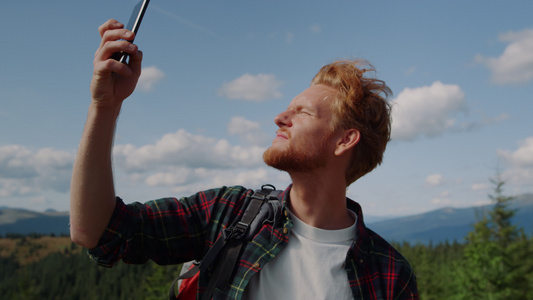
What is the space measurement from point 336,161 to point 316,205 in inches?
15.2

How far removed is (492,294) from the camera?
24.7 meters

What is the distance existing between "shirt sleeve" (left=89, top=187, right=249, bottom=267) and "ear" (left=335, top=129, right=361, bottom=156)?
2.55 ft

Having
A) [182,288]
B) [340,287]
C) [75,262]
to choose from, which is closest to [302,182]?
[340,287]

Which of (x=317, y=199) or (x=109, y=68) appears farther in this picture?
(x=317, y=199)

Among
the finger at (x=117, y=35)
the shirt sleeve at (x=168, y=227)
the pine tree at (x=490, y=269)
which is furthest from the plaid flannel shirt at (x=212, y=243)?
the pine tree at (x=490, y=269)

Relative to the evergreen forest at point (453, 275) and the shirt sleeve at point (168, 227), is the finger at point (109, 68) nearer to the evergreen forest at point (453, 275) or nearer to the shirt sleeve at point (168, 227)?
the shirt sleeve at point (168, 227)

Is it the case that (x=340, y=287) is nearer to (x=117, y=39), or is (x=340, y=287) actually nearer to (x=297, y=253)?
(x=297, y=253)

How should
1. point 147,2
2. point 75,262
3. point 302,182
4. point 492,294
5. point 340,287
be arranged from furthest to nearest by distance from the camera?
1. point 75,262
2. point 492,294
3. point 302,182
4. point 340,287
5. point 147,2

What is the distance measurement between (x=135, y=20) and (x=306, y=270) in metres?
1.88

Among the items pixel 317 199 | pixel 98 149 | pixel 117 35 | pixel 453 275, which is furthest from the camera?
pixel 453 275

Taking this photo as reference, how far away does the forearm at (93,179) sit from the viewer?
2401 millimetres

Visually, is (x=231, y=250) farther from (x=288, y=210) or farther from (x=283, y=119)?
(x=283, y=119)

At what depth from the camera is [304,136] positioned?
321 centimetres

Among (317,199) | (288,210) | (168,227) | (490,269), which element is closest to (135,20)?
(168,227)
